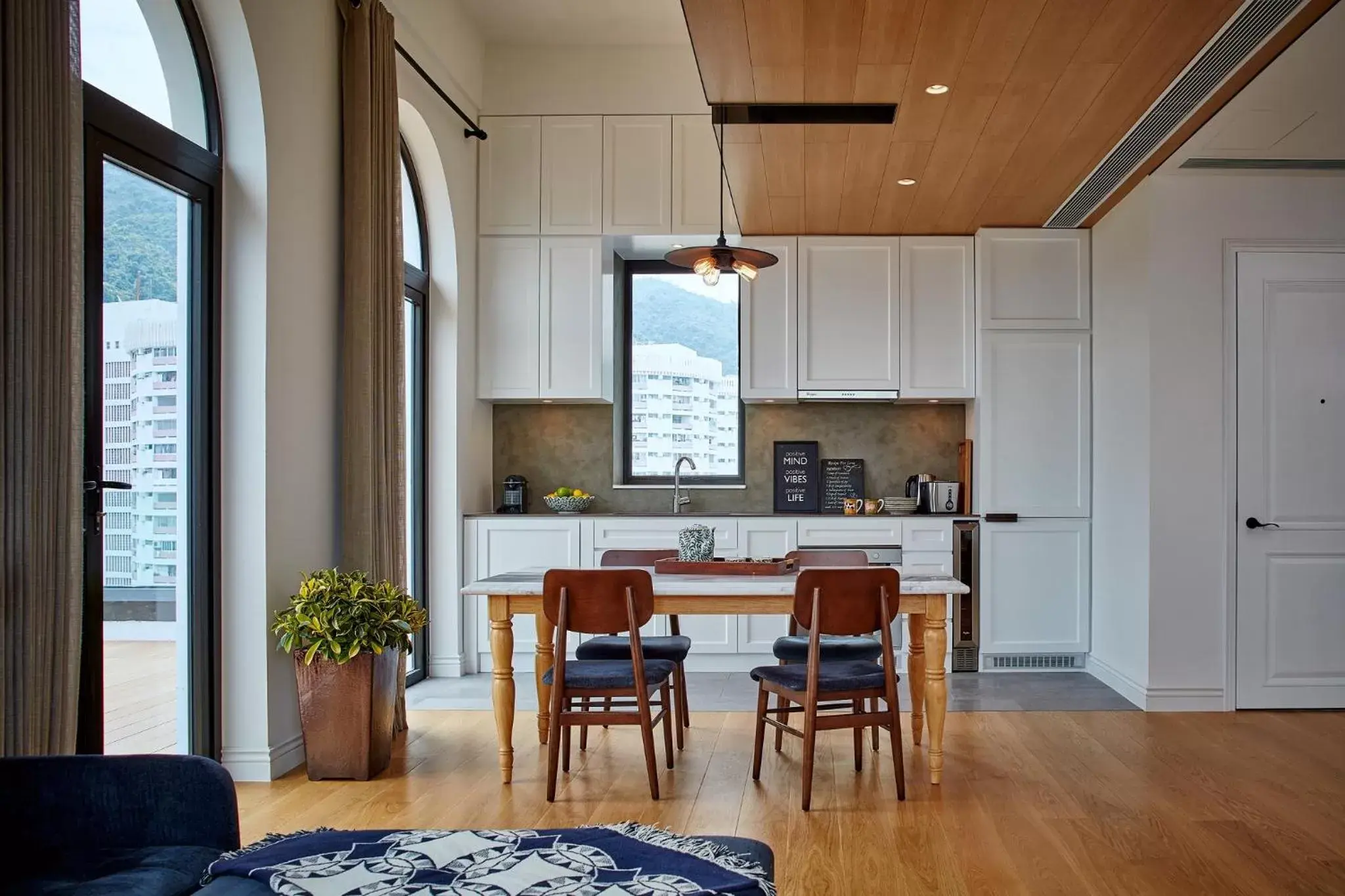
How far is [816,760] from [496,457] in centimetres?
328

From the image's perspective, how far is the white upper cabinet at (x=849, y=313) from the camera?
6.05 m

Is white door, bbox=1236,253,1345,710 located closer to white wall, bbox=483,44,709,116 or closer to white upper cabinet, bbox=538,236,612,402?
white wall, bbox=483,44,709,116

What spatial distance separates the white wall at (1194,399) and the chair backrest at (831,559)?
156cm

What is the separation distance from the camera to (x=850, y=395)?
6.08 m

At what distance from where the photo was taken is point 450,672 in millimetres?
5770

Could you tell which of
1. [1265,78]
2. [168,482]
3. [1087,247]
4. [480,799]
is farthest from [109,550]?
[1087,247]

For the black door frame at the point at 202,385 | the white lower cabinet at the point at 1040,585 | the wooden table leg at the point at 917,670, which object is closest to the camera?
the black door frame at the point at 202,385

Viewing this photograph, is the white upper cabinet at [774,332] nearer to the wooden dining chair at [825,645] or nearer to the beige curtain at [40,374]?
the wooden dining chair at [825,645]

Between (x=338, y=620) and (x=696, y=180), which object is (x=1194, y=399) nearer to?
(x=696, y=180)

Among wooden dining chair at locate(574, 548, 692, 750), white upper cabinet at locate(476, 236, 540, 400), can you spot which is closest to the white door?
wooden dining chair at locate(574, 548, 692, 750)

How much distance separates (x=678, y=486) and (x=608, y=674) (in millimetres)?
2897

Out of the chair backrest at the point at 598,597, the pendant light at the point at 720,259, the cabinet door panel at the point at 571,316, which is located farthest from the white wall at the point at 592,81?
the chair backrest at the point at 598,597

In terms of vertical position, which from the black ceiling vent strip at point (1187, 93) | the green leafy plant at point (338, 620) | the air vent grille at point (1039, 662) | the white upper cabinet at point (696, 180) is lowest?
the air vent grille at point (1039, 662)

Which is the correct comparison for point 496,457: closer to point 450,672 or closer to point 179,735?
point 450,672
